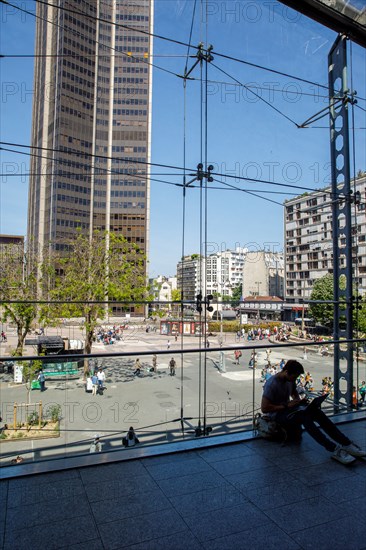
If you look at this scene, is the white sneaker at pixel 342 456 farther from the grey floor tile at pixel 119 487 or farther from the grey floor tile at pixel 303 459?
the grey floor tile at pixel 119 487

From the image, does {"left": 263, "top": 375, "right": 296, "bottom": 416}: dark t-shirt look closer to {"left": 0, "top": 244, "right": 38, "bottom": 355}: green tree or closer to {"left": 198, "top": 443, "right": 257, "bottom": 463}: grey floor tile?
{"left": 198, "top": 443, "right": 257, "bottom": 463}: grey floor tile

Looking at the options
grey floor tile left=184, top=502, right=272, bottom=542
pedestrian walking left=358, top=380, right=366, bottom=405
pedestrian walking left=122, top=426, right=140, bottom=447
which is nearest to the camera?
grey floor tile left=184, top=502, right=272, bottom=542

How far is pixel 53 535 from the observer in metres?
1.59

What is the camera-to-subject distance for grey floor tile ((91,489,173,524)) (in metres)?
1.74

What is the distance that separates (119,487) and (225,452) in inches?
30.8

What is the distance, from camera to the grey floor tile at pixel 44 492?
1.85 m

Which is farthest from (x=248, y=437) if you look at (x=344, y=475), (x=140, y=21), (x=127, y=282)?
(x=140, y=21)

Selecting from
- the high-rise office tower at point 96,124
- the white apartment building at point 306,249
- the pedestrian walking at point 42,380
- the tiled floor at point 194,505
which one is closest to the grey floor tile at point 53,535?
the tiled floor at point 194,505

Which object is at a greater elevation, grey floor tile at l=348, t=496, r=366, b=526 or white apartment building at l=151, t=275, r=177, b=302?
white apartment building at l=151, t=275, r=177, b=302

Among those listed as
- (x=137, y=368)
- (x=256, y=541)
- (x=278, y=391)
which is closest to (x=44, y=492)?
(x=256, y=541)

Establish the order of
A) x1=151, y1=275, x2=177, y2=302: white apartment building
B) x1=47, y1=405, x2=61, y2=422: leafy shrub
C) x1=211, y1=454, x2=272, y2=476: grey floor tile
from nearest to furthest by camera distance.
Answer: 1. x1=211, y1=454, x2=272, y2=476: grey floor tile
2. x1=47, y1=405, x2=61, y2=422: leafy shrub
3. x1=151, y1=275, x2=177, y2=302: white apartment building

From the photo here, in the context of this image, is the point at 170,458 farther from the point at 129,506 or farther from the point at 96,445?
the point at 96,445

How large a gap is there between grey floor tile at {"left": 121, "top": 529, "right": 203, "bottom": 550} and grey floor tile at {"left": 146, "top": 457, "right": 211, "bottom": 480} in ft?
1.74

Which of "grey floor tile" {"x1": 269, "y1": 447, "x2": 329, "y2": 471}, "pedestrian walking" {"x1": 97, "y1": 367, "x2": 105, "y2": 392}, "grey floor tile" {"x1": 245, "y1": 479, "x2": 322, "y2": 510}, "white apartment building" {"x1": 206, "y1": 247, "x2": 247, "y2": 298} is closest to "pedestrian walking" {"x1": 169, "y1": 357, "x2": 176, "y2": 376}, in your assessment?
"pedestrian walking" {"x1": 97, "y1": 367, "x2": 105, "y2": 392}
